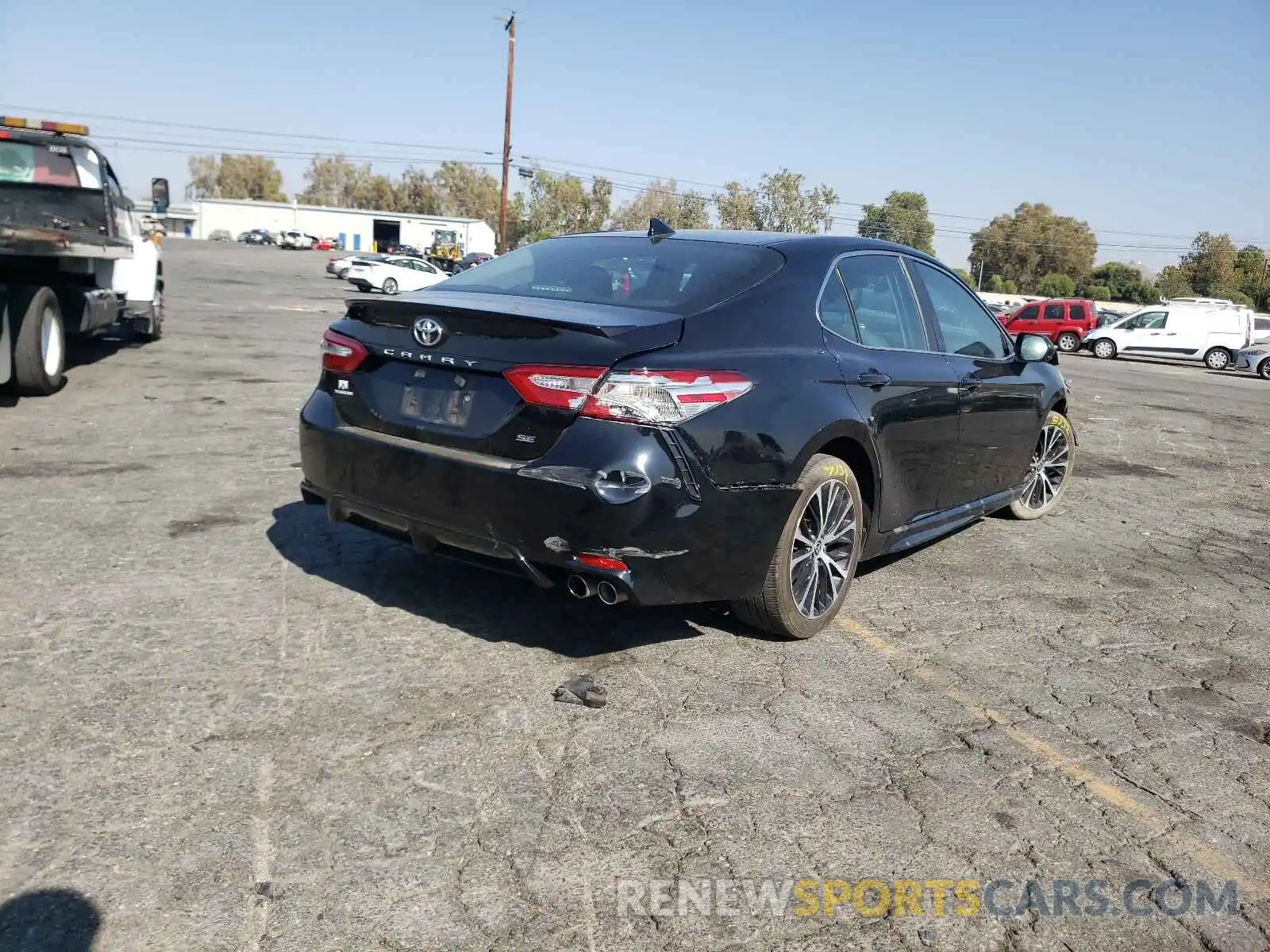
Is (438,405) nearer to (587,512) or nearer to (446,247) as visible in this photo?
(587,512)

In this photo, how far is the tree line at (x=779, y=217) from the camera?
78.4 meters

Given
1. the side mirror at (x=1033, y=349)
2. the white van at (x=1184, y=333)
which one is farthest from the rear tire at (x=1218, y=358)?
the side mirror at (x=1033, y=349)

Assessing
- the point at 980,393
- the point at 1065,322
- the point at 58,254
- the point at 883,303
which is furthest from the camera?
the point at 1065,322

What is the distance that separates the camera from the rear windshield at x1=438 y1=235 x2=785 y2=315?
4102 millimetres

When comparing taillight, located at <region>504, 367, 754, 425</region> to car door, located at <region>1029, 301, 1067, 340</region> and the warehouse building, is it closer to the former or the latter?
car door, located at <region>1029, 301, 1067, 340</region>

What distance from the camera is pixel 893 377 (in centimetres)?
462

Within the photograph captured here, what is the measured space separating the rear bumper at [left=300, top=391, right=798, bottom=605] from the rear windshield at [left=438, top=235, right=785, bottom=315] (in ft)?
2.34

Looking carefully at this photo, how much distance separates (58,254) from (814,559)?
730 centimetres

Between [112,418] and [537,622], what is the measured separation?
574cm

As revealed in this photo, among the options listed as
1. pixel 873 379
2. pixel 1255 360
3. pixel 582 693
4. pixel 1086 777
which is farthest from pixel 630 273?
pixel 1255 360

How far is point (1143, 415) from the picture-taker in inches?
557

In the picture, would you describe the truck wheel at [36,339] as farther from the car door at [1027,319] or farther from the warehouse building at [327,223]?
the warehouse building at [327,223]

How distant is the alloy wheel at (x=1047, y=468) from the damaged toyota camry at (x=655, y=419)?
1831 millimetres

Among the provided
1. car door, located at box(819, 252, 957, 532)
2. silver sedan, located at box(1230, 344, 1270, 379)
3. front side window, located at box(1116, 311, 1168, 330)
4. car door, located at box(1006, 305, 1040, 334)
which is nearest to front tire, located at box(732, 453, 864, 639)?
car door, located at box(819, 252, 957, 532)
